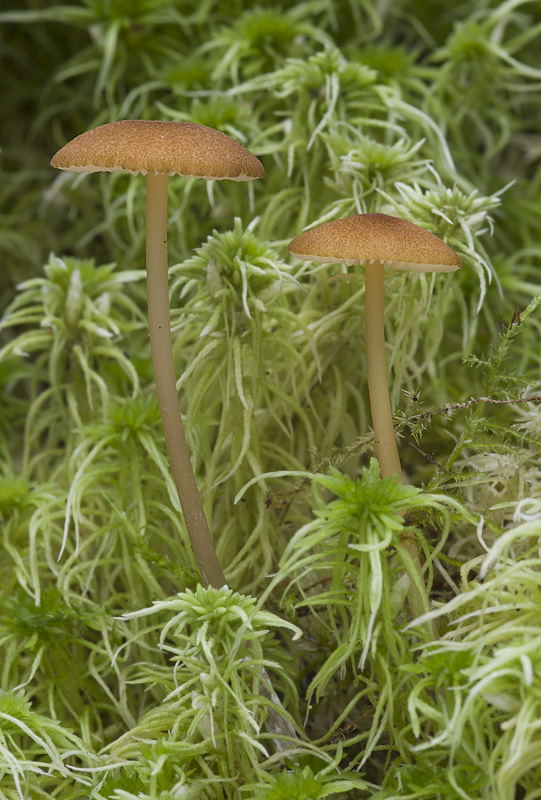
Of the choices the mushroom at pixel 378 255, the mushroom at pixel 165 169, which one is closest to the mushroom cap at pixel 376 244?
the mushroom at pixel 378 255

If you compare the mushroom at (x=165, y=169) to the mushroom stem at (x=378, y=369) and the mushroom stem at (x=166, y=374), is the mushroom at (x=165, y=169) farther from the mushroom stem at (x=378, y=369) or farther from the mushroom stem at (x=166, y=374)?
the mushroom stem at (x=378, y=369)

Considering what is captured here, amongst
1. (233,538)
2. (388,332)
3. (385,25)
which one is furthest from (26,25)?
(233,538)

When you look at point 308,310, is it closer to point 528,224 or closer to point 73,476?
point 73,476

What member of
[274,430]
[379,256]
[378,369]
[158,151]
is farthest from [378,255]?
[274,430]

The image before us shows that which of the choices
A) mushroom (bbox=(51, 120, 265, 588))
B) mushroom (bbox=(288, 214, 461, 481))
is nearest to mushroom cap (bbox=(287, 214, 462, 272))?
mushroom (bbox=(288, 214, 461, 481))

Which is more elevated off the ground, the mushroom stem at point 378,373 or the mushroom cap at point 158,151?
the mushroom cap at point 158,151

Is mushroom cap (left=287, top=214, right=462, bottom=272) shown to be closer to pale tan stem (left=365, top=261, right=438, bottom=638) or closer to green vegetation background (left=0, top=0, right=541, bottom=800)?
pale tan stem (left=365, top=261, right=438, bottom=638)

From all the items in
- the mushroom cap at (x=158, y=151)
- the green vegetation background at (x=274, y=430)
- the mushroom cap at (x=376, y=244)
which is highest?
the mushroom cap at (x=158, y=151)

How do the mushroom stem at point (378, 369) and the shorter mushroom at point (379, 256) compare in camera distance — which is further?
the mushroom stem at point (378, 369)
